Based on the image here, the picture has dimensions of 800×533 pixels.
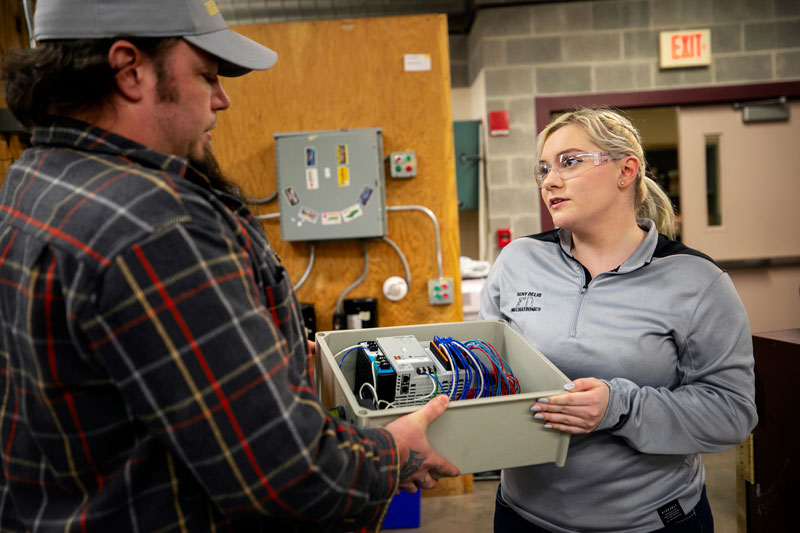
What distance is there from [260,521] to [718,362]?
0.96 meters

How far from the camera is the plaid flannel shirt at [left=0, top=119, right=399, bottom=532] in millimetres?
632

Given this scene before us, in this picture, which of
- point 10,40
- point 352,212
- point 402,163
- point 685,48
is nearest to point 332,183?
point 352,212

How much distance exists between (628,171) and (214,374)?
116 centimetres

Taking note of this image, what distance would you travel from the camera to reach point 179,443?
66 centimetres

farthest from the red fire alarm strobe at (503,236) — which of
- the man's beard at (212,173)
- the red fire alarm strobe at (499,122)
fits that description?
the man's beard at (212,173)

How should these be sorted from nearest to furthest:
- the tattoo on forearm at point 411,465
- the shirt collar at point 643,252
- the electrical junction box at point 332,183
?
the tattoo on forearm at point 411,465, the shirt collar at point 643,252, the electrical junction box at point 332,183

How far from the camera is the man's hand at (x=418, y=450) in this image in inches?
34.3

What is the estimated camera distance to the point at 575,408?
1006 mm

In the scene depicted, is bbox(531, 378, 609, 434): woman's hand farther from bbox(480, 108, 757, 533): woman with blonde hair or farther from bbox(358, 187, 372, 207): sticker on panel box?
bbox(358, 187, 372, 207): sticker on panel box

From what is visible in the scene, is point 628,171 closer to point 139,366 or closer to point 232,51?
point 232,51

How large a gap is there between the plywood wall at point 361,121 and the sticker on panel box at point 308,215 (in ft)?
0.60

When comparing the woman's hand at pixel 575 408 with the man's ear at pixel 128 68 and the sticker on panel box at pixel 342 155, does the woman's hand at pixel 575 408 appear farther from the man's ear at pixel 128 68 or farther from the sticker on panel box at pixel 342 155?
the sticker on panel box at pixel 342 155

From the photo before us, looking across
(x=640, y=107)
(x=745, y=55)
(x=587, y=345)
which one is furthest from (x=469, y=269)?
(x=745, y=55)

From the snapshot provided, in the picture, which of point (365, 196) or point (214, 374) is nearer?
point (214, 374)
